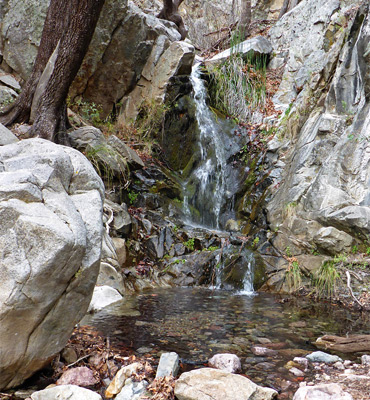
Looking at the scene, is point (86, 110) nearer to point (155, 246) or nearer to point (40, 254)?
point (155, 246)

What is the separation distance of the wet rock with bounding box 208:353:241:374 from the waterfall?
4736 mm

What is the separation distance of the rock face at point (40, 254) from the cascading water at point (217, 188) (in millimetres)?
4028

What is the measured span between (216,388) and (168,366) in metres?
0.46

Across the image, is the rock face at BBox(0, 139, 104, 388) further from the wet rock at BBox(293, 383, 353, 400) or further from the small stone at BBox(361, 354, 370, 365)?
the small stone at BBox(361, 354, 370, 365)

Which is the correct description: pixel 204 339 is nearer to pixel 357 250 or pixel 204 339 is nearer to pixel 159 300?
pixel 159 300

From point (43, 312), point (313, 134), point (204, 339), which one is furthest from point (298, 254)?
point (43, 312)

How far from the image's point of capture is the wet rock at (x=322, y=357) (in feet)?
9.67

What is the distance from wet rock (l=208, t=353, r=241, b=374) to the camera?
2.79m

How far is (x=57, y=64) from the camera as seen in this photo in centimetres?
622

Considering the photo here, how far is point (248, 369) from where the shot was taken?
2.85m

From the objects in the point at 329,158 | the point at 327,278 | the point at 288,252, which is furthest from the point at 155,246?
the point at 329,158

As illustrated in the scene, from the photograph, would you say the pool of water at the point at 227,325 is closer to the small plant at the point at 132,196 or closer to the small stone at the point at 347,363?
the small stone at the point at 347,363

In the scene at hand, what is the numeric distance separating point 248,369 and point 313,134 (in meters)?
5.28

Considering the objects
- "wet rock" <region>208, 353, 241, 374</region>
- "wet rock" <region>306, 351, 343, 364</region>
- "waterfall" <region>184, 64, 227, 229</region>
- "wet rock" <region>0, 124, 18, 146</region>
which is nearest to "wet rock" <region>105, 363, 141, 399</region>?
"wet rock" <region>208, 353, 241, 374</region>
